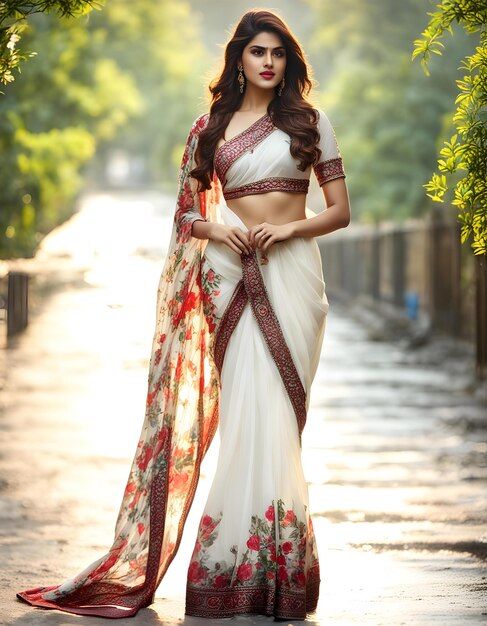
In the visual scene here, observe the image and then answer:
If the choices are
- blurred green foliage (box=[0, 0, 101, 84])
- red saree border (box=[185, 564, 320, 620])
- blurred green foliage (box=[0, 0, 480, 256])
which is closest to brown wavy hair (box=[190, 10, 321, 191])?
blurred green foliage (box=[0, 0, 101, 84])

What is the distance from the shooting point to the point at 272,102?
577cm

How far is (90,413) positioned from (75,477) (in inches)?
136

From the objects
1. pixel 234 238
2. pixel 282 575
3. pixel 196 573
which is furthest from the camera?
pixel 234 238

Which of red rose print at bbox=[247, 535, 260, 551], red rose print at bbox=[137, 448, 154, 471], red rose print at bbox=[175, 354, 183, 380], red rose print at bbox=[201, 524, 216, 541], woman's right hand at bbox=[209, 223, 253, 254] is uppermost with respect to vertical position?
woman's right hand at bbox=[209, 223, 253, 254]

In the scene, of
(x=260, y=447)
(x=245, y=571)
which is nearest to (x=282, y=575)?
(x=245, y=571)

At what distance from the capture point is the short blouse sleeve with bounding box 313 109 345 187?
18.8ft

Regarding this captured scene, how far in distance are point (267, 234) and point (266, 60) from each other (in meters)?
0.70

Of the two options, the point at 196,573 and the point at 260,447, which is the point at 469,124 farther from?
the point at 196,573

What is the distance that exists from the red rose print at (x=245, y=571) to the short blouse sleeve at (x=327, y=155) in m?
1.56

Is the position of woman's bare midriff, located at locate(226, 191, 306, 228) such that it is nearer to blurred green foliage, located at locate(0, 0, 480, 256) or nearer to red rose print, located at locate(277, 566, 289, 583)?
red rose print, located at locate(277, 566, 289, 583)

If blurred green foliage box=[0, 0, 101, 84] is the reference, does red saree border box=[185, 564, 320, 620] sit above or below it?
below

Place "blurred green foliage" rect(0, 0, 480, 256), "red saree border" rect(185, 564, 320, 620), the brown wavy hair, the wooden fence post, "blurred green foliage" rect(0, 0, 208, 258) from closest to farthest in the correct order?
"red saree border" rect(185, 564, 320, 620), the brown wavy hair, the wooden fence post, "blurred green foliage" rect(0, 0, 208, 258), "blurred green foliage" rect(0, 0, 480, 256)

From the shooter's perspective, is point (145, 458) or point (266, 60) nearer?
point (266, 60)

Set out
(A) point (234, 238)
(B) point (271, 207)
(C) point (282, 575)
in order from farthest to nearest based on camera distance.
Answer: (B) point (271, 207) → (A) point (234, 238) → (C) point (282, 575)
